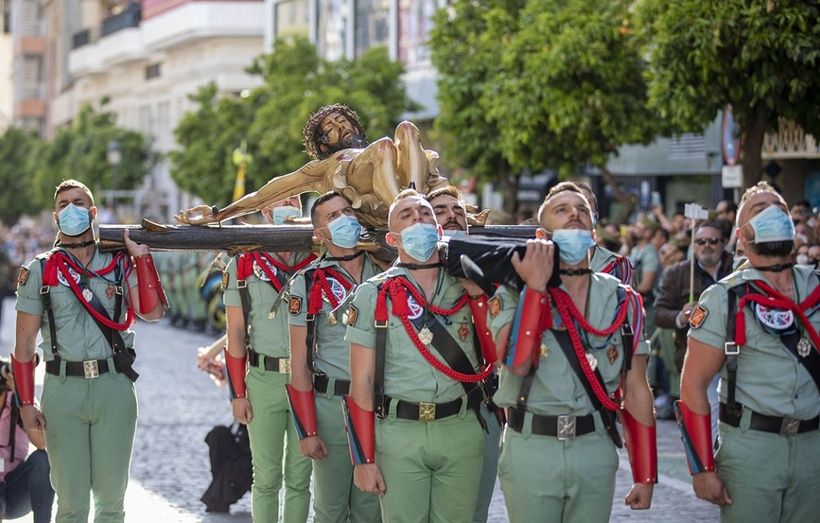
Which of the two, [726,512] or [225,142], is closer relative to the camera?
[726,512]

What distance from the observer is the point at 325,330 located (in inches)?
331

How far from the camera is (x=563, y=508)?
6.57m

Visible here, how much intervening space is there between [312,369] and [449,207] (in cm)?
105

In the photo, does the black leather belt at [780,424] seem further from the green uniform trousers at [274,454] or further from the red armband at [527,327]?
the green uniform trousers at [274,454]

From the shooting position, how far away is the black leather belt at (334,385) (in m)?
8.38

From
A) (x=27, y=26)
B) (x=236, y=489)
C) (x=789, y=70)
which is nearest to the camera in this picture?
(x=236, y=489)

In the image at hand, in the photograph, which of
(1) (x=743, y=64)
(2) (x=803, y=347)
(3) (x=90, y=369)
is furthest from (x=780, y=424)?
(1) (x=743, y=64)

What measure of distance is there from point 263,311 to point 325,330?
133cm

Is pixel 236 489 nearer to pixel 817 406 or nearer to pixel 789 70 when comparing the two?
pixel 817 406

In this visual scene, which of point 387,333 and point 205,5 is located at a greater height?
point 205,5

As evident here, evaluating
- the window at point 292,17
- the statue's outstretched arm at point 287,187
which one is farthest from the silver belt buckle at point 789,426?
the window at point 292,17

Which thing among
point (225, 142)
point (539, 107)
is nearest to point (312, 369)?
point (539, 107)

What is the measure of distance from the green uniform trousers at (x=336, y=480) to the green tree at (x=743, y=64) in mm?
8198

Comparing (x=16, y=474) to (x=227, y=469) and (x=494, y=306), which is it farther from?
(x=494, y=306)
